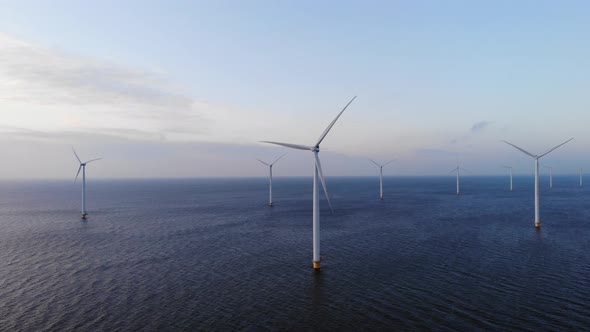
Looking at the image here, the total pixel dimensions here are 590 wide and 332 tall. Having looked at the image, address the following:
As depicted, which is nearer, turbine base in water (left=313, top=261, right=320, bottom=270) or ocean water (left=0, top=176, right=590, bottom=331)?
ocean water (left=0, top=176, right=590, bottom=331)

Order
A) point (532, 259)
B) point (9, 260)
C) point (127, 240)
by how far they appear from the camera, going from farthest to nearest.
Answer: point (127, 240), point (9, 260), point (532, 259)

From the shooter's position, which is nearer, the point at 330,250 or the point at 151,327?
the point at 151,327

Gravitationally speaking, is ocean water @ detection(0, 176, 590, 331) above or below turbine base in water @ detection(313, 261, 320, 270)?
below

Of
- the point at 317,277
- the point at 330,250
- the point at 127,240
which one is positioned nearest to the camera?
the point at 317,277

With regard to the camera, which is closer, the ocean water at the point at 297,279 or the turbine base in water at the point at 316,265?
the ocean water at the point at 297,279

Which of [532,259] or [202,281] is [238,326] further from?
[532,259]

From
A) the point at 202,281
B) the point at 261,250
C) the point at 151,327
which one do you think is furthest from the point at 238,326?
the point at 261,250

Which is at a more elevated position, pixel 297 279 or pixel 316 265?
pixel 316 265

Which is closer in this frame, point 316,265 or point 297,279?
point 297,279

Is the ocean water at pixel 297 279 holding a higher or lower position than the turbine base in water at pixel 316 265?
lower
